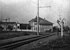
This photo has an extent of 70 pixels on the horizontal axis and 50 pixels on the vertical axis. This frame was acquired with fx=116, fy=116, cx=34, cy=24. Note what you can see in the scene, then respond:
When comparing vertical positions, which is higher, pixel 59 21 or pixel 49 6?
pixel 49 6

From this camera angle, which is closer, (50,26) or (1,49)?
(1,49)

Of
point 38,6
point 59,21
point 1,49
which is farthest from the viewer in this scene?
Answer: point 38,6

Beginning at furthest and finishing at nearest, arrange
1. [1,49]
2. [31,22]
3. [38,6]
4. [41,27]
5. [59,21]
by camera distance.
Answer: [31,22] → [41,27] → [38,6] → [59,21] → [1,49]

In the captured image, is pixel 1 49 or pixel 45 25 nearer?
pixel 1 49

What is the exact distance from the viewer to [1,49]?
9008 mm

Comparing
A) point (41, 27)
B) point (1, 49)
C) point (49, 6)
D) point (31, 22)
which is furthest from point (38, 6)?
point (31, 22)

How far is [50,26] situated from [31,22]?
14.8m

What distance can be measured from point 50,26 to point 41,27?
7.97 m

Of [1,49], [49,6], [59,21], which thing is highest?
[49,6]

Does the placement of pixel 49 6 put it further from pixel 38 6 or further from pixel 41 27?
pixel 41 27

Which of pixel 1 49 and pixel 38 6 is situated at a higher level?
pixel 38 6

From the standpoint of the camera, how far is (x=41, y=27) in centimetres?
7906

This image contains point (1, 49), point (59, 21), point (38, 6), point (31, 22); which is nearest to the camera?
point (1, 49)

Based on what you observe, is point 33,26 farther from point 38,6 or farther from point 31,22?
point 38,6
